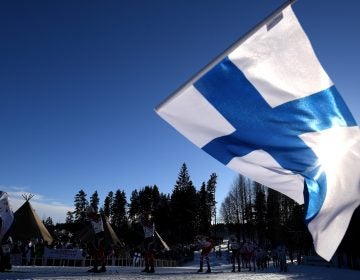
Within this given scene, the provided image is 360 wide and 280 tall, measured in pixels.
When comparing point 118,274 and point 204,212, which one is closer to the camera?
point 118,274

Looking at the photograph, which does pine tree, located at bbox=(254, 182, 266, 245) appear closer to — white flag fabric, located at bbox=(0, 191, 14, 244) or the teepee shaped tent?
the teepee shaped tent

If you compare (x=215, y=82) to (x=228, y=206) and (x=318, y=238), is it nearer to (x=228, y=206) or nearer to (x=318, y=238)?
(x=318, y=238)

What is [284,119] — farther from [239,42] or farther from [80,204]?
[80,204]

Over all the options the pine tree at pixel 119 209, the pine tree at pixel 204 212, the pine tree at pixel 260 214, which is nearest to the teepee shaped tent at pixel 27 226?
the pine tree at pixel 260 214

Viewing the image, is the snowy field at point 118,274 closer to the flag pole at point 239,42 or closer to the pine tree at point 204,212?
the flag pole at point 239,42

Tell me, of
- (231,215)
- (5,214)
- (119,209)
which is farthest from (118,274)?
(119,209)

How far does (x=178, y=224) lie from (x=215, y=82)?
270 ft

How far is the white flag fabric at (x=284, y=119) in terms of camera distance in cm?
617

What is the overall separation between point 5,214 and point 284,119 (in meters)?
10.6

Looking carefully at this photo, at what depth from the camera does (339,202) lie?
6965 millimetres

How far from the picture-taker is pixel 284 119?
22.0 feet

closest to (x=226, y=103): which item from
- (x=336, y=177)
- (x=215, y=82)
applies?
(x=215, y=82)

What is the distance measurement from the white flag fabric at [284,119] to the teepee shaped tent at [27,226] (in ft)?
93.6

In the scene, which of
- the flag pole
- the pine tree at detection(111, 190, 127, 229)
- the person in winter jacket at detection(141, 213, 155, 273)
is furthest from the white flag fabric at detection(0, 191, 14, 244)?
the pine tree at detection(111, 190, 127, 229)
